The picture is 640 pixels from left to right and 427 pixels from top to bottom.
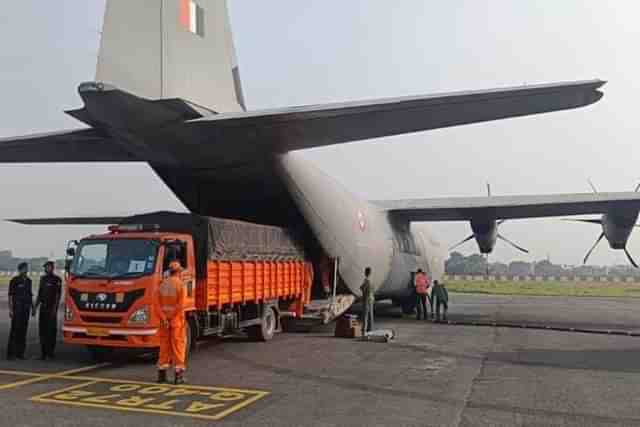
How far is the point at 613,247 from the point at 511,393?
1399 cm

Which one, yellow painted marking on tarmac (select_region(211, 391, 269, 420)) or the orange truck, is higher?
the orange truck

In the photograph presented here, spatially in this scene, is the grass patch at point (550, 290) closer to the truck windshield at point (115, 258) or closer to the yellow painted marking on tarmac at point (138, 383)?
the truck windshield at point (115, 258)

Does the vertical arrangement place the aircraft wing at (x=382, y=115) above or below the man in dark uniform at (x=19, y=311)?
above

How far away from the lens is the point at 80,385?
8.02 m

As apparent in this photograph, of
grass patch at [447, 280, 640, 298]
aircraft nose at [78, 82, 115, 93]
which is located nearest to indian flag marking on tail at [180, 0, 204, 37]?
aircraft nose at [78, 82, 115, 93]

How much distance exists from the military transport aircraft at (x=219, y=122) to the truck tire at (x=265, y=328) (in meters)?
2.35

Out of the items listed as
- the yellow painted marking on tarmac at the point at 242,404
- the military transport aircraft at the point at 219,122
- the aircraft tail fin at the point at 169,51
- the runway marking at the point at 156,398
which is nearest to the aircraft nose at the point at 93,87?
the military transport aircraft at the point at 219,122

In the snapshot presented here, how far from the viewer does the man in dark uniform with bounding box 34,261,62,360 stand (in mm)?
10344

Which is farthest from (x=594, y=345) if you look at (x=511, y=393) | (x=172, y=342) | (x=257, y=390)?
(x=172, y=342)

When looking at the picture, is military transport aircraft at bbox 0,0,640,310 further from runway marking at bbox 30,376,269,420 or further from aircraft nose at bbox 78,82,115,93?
runway marking at bbox 30,376,269,420

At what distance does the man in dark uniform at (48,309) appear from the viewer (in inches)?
407

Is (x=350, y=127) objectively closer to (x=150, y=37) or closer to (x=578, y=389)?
(x=150, y=37)

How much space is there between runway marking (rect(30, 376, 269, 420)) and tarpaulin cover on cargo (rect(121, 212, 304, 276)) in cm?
278

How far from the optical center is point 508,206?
18.7m
